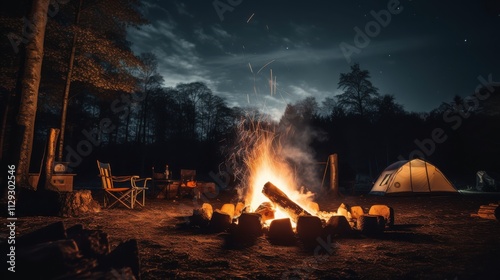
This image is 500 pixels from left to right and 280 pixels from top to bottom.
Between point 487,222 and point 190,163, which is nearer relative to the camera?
point 487,222

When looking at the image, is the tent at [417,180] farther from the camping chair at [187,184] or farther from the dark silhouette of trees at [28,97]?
the dark silhouette of trees at [28,97]

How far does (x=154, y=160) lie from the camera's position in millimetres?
25281

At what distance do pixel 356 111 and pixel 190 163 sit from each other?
17692mm

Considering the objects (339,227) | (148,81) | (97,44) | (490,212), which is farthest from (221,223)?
(148,81)

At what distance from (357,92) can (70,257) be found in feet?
95.3

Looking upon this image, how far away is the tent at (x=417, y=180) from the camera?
10.5m

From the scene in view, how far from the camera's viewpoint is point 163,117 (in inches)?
1194

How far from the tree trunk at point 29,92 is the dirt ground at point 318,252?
159cm

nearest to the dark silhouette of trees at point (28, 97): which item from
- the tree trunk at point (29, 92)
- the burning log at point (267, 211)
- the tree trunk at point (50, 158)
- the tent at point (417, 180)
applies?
the tree trunk at point (29, 92)

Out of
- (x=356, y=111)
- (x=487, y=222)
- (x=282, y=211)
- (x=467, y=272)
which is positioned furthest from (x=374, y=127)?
(x=467, y=272)

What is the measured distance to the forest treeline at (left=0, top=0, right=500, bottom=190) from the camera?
10.1 metres

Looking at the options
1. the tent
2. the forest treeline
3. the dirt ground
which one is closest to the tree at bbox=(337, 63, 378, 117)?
the forest treeline

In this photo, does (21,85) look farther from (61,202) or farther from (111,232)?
(111,232)

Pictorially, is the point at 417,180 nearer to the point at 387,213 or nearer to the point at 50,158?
the point at 387,213
